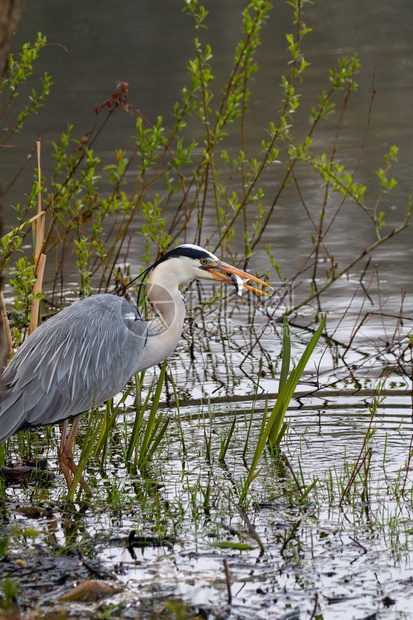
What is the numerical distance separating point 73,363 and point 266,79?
12.6 meters

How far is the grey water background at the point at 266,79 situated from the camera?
9.82 meters

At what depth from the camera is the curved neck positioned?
5.21 meters

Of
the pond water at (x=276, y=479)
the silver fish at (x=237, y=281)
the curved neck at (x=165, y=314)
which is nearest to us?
the pond water at (x=276, y=479)

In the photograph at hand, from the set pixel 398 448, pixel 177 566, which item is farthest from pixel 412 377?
pixel 177 566

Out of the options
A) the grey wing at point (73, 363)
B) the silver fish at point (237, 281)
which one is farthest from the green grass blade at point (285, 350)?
the grey wing at point (73, 363)

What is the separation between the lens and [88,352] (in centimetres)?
500

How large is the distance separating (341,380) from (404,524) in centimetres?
211

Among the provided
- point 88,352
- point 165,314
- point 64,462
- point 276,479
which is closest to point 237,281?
point 165,314

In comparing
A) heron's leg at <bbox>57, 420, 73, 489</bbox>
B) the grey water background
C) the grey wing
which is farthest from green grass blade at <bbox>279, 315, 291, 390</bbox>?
the grey water background

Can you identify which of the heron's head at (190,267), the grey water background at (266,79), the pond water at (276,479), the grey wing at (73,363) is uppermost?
the grey water background at (266,79)

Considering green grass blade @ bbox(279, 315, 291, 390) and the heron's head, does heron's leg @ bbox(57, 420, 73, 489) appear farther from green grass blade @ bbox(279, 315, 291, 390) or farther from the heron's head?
green grass blade @ bbox(279, 315, 291, 390)

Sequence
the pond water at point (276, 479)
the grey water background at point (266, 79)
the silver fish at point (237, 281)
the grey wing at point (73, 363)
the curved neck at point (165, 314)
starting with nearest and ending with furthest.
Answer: the pond water at point (276, 479), the grey wing at point (73, 363), the silver fish at point (237, 281), the curved neck at point (165, 314), the grey water background at point (266, 79)

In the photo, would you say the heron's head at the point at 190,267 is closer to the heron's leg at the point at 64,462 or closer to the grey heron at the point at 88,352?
the grey heron at the point at 88,352

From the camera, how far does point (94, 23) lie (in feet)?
73.8
